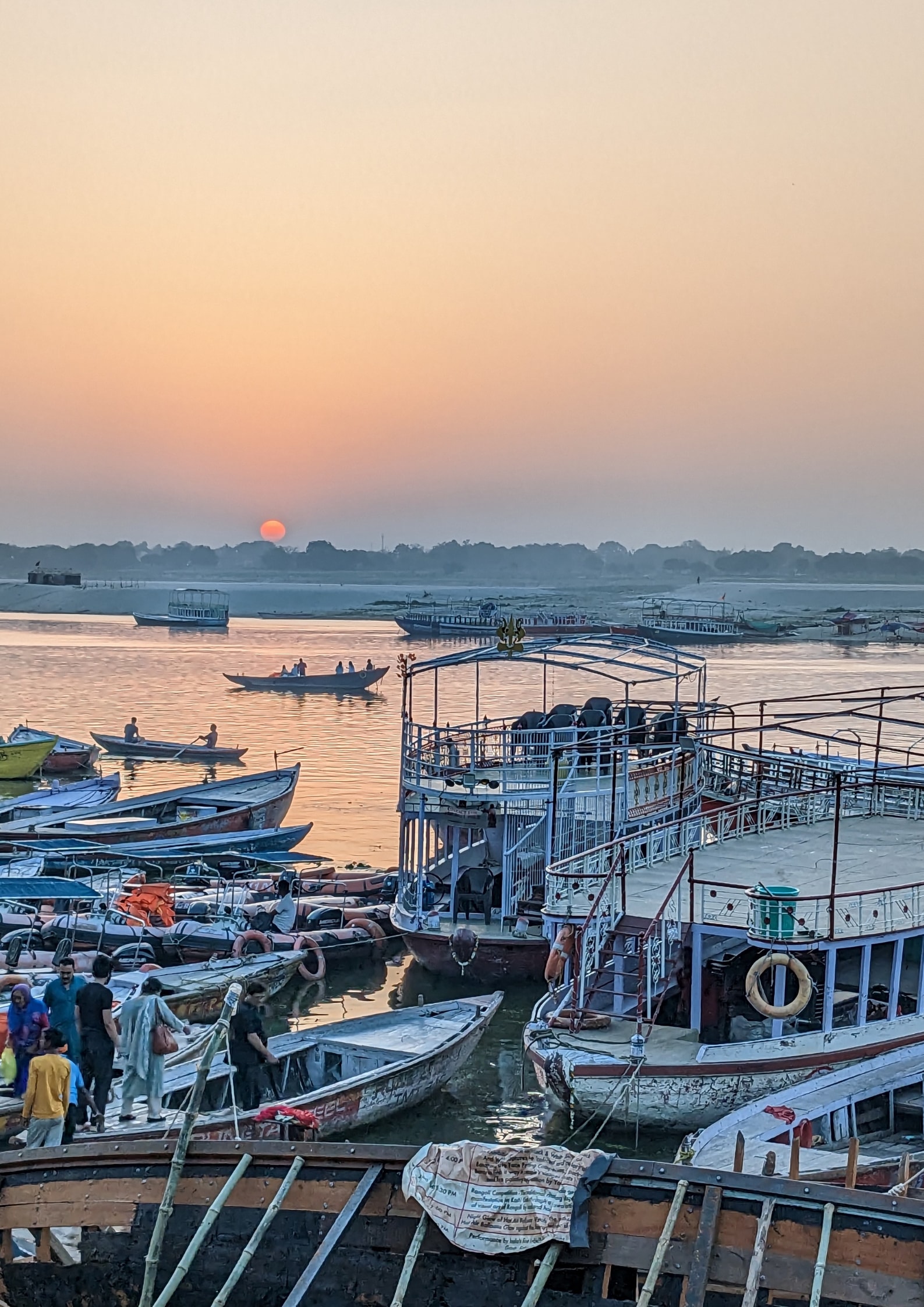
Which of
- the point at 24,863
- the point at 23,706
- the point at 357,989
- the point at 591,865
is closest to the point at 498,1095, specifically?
the point at 591,865

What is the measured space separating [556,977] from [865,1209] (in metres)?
8.73

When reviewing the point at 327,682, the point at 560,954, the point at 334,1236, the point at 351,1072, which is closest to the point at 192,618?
the point at 327,682

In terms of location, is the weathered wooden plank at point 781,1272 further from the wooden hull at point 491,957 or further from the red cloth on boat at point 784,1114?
the wooden hull at point 491,957

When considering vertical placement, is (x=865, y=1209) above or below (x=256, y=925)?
above

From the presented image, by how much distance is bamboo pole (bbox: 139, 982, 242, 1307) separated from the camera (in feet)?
31.8

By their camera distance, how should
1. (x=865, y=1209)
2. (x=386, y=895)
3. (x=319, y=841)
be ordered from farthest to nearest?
(x=319, y=841) < (x=386, y=895) < (x=865, y=1209)

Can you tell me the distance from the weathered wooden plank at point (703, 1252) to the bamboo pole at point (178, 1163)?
11.4ft

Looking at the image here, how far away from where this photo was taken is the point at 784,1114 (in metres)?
14.8

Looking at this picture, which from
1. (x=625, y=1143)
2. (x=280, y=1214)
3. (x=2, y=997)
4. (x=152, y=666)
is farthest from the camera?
(x=152, y=666)

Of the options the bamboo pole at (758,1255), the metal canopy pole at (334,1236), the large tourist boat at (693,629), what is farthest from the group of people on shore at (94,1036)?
the large tourist boat at (693,629)

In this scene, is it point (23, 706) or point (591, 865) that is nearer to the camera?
point (591, 865)

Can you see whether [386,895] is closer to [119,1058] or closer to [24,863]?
[24,863]

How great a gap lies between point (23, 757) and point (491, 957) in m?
29.2

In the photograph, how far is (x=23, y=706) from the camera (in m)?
73.1
